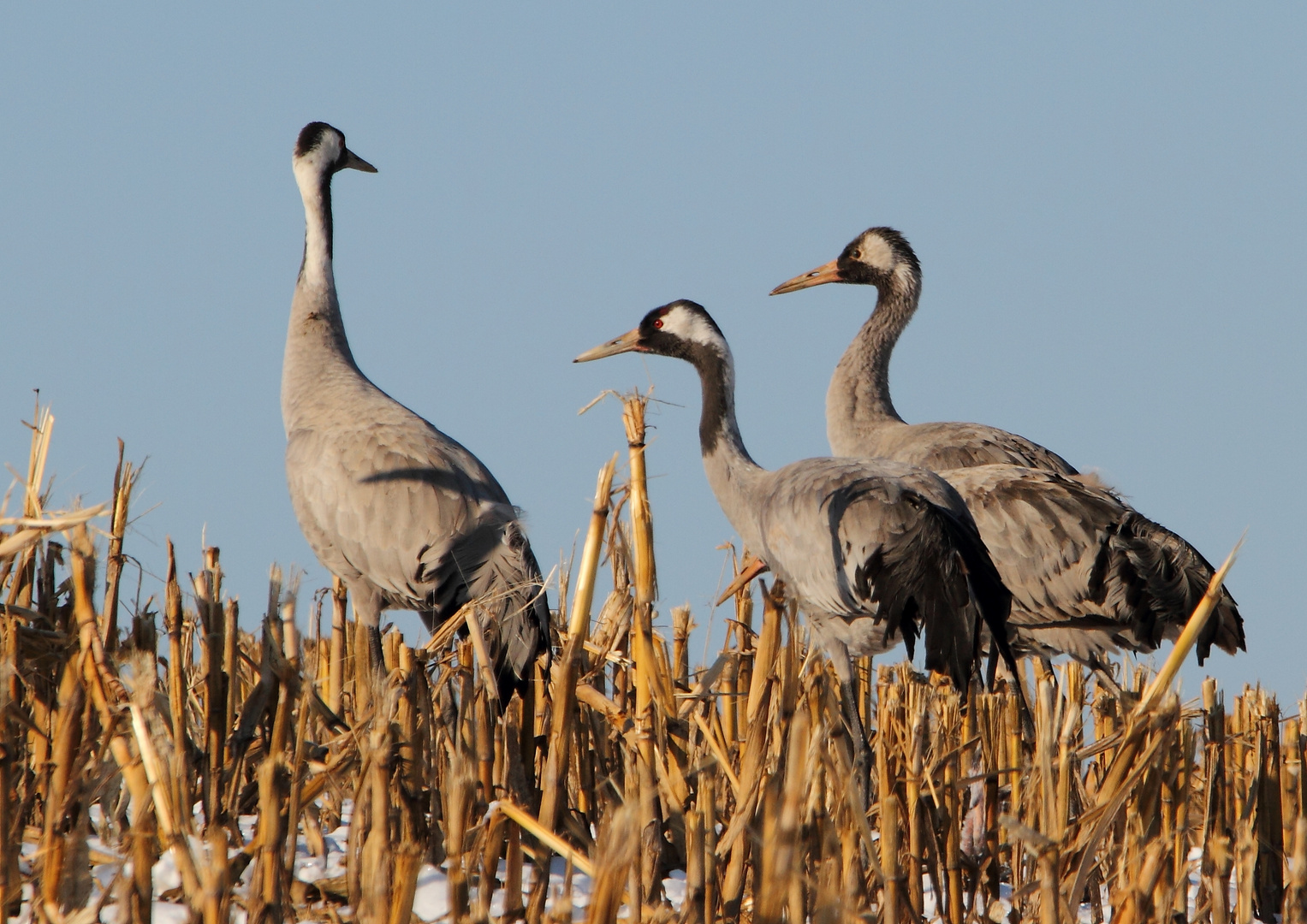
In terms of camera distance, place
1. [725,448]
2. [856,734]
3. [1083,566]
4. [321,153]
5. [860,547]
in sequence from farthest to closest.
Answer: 1. [321,153]
2. [1083,566]
3. [725,448]
4. [860,547]
5. [856,734]

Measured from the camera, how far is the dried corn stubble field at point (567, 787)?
2.21 meters

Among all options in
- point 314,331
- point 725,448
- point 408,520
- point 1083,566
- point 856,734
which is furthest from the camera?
point 314,331

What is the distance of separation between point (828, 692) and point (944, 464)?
425 centimetres

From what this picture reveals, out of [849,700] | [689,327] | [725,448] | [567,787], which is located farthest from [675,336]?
[567,787]

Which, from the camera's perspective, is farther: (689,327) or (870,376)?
(870,376)

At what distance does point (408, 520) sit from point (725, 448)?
1.36 meters

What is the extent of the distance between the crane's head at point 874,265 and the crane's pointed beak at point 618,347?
7.81 ft

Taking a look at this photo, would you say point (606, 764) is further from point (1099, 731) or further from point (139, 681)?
point (1099, 731)

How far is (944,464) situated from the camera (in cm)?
698

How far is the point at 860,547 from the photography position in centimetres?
500

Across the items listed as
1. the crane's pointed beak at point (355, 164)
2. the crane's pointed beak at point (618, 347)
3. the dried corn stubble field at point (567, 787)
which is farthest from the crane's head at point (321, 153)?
the dried corn stubble field at point (567, 787)

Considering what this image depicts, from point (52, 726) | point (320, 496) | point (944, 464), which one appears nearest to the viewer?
point (52, 726)

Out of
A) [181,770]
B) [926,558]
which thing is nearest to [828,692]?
[181,770]

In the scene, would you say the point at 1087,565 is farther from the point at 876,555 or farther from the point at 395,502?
the point at 395,502
